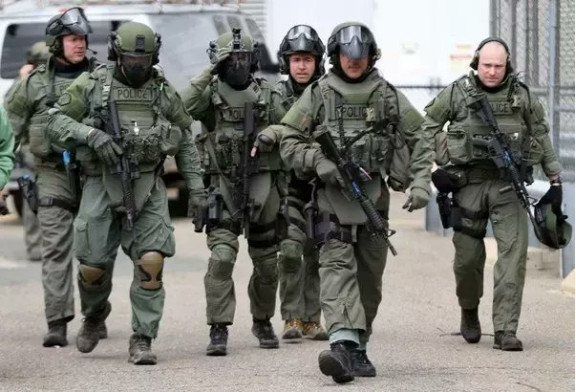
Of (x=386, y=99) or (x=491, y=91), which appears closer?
(x=386, y=99)

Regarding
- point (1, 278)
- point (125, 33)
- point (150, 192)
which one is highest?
point (125, 33)

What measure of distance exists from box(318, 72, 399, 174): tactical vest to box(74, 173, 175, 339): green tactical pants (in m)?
1.26

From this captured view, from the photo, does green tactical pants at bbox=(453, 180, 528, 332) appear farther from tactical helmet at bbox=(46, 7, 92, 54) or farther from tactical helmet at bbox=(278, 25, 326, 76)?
tactical helmet at bbox=(46, 7, 92, 54)

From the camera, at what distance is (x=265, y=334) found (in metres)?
11.1

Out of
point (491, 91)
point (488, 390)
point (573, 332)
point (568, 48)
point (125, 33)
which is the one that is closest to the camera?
point (488, 390)

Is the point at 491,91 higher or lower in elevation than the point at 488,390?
higher

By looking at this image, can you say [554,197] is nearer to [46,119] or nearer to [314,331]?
[314,331]

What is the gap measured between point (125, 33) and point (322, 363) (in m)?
2.25

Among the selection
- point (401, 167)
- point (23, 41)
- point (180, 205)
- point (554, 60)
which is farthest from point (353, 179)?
point (180, 205)

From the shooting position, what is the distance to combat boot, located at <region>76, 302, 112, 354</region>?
10828 millimetres

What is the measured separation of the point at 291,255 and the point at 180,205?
399 inches

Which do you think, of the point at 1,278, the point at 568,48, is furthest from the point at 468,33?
the point at 1,278

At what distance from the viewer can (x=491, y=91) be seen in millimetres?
10953

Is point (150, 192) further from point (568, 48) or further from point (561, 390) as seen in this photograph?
point (568, 48)
